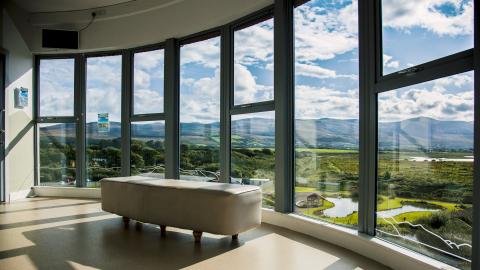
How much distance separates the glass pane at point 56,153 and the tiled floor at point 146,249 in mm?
2444

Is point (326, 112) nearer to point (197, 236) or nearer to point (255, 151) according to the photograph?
point (255, 151)

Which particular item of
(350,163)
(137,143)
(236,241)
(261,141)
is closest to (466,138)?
(350,163)

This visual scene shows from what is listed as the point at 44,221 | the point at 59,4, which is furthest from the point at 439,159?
the point at 59,4

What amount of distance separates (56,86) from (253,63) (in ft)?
14.5

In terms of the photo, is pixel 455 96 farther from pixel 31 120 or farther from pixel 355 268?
pixel 31 120

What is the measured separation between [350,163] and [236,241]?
1.43 metres

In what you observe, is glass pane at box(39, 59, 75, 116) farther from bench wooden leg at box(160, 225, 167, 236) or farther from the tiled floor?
bench wooden leg at box(160, 225, 167, 236)

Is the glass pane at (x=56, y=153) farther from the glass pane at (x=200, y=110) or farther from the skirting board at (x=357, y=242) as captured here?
the skirting board at (x=357, y=242)

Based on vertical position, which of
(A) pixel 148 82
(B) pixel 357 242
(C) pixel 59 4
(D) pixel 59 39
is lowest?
(B) pixel 357 242

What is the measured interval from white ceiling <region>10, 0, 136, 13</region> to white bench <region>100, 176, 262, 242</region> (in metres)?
3.76

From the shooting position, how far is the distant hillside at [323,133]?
2.68m

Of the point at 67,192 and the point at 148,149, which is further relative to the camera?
the point at 67,192

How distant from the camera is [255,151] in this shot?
5176 millimetres

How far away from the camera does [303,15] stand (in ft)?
14.6
